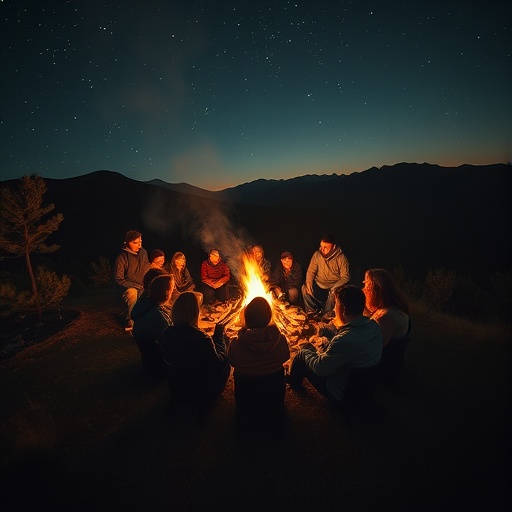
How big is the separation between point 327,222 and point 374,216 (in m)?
13.1

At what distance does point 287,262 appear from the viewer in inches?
297

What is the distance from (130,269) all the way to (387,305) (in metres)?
5.70

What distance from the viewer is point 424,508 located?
2537mm

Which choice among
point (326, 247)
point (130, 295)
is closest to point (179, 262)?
point (130, 295)

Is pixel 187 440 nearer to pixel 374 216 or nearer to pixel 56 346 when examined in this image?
pixel 56 346

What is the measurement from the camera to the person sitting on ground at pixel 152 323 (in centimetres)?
405

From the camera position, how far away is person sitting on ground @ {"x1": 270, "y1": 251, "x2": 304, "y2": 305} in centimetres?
759

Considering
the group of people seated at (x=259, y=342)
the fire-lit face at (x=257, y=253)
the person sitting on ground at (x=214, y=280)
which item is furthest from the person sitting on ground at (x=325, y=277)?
the person sitting on ground at (x=214, y=280)

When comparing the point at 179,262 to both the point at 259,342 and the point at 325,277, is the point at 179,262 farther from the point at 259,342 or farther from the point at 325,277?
the point at 259,342

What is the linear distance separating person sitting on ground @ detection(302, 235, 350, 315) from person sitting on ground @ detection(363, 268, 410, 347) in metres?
2.72

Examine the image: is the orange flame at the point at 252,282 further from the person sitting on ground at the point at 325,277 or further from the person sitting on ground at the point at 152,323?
the person sitting on ground at the point at 152,323

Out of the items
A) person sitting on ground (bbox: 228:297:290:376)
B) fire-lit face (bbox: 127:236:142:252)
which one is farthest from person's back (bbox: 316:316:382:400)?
fire-lit face (bbox: 127:236:142:252)

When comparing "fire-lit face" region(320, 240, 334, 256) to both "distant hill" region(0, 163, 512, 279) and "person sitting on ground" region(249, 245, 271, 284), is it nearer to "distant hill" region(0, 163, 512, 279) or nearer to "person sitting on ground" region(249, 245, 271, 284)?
"person sitting on ground" region(249, 245, 271, 284)

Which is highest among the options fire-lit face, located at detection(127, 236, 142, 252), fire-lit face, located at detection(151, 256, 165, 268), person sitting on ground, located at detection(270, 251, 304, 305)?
fire-lit face, located at detection(127, 236, 142, 252)
